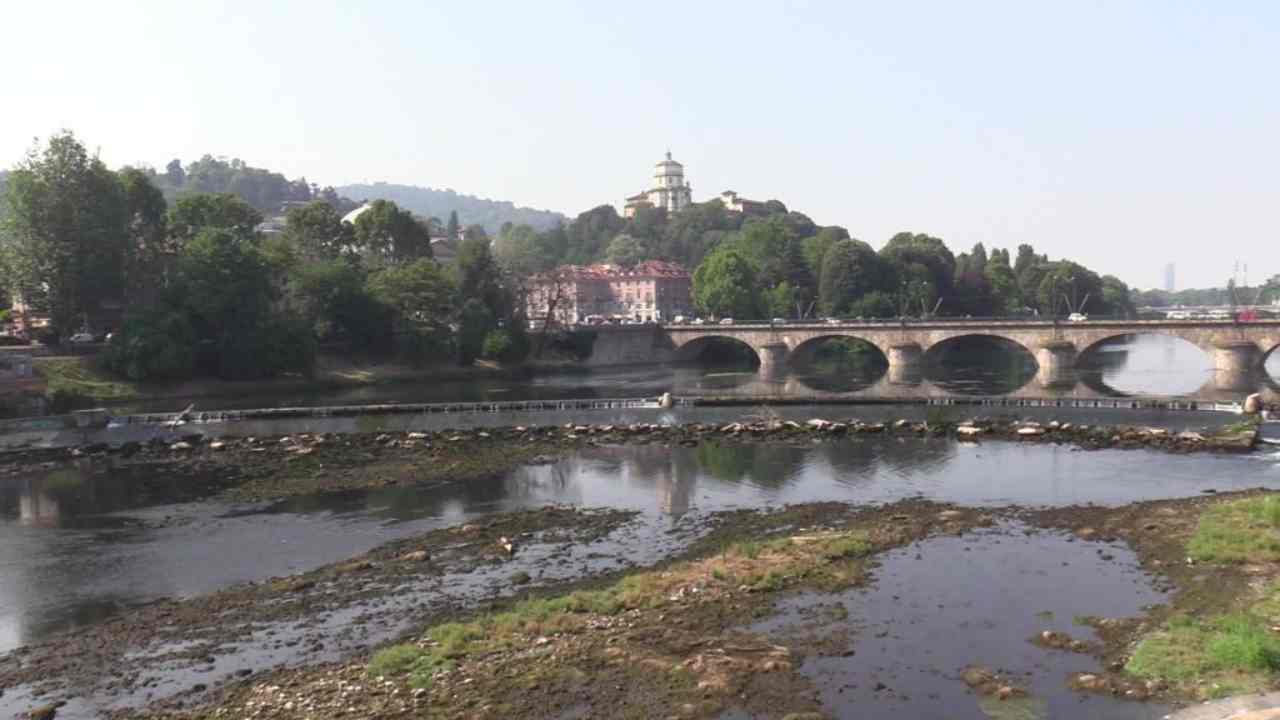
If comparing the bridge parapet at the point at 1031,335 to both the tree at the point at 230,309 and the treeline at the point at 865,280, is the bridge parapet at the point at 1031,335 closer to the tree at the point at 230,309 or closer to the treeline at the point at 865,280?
the treeline at the point at 865,280

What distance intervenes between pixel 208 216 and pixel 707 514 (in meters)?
80.8

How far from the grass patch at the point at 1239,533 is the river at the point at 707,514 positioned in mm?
2186

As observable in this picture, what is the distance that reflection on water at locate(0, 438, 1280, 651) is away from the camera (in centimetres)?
2909

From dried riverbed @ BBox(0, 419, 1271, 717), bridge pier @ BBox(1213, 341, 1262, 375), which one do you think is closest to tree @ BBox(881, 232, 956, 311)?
bridge pier @ BBox(1213, 341, 1262, 375)

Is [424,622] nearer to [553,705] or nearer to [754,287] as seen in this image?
[553,705]

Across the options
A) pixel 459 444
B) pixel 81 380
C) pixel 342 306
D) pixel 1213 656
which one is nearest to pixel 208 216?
pixel 342 306

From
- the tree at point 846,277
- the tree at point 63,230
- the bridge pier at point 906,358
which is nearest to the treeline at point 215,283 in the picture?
the tree at point 63,230

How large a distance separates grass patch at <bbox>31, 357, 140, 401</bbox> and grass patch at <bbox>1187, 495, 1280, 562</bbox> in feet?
226

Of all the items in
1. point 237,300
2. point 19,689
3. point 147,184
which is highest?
point 147,184

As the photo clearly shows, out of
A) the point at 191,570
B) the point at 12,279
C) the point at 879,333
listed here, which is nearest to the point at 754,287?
the point at 879,333

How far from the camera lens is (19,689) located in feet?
66.9

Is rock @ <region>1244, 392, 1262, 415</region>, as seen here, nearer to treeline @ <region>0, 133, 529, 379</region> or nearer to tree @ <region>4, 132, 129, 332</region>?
treeline @ <region>0, 133, 529, 379</region>

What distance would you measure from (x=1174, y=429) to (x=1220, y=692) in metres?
37.7

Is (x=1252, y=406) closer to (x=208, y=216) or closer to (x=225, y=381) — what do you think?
(x=225, y=381)
